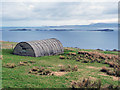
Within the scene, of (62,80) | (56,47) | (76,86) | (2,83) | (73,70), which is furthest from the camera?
(56,47)

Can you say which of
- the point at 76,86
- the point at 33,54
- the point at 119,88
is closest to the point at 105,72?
the point at 119,88

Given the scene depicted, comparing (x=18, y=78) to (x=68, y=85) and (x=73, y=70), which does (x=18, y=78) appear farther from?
(x=73, y=70)

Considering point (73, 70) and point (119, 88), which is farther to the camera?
point (73, 70)

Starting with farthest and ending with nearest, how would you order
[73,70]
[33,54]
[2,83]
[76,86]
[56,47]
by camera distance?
[56,47] → [33,54] → [73,70] → [2,83] → [76,86]

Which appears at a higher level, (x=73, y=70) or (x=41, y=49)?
(x=41, y=49)

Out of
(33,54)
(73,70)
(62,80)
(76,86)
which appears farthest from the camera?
(33,54)

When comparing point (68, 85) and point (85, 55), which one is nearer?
point (68, 85)

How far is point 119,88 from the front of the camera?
11.9 meters

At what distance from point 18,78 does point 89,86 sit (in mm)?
6413

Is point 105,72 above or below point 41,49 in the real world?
below

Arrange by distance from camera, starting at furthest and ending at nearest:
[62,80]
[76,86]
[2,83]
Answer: [62,80], [2,83], [76,86]

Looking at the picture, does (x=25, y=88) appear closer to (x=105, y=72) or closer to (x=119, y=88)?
(x=119, y=88)

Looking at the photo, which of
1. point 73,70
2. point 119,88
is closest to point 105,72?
point 73,70

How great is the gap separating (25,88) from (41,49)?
18.6m
